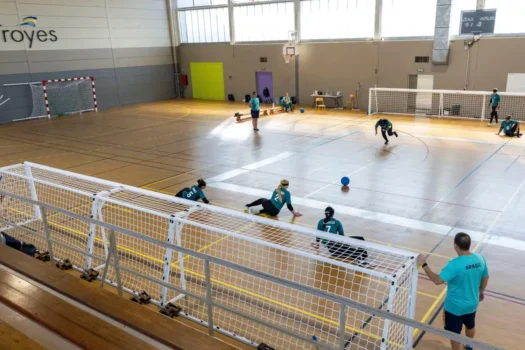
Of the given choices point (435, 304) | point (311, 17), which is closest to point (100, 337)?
point (435, 304)

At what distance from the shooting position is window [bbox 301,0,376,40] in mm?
29328

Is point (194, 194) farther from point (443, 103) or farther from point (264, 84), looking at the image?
point (264, 84)

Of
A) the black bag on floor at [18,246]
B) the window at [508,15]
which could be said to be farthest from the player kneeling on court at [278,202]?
the window at [508,15]

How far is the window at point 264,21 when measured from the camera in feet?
108

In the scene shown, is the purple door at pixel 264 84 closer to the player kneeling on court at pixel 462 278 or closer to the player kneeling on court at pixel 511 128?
the player kneeling on court at pixel 511 128

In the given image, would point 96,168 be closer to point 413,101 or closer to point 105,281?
point 105,281

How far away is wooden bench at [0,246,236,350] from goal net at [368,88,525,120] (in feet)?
77.0

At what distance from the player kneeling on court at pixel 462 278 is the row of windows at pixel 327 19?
930 inches

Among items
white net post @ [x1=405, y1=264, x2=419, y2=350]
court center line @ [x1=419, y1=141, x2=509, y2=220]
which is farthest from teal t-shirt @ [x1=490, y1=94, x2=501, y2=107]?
white net post @ [x1=405, y1=264, x2=419, y2=350]

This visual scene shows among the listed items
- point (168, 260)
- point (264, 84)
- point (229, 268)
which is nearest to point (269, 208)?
point (229, 268)

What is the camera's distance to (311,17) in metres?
31.7

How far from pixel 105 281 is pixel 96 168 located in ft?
31.7

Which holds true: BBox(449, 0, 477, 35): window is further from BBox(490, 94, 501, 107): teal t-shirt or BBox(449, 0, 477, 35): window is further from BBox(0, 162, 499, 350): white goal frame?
BBox(0, 162, 499, 350): white goal frame

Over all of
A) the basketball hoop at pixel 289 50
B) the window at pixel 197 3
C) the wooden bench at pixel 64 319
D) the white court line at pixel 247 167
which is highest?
the window at pixel 197 3
